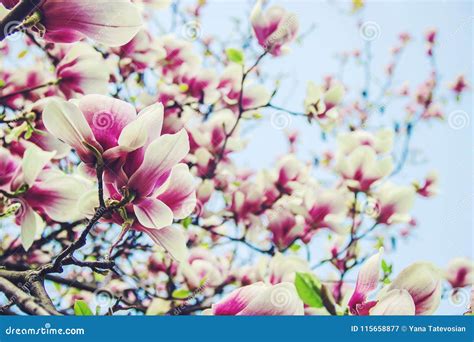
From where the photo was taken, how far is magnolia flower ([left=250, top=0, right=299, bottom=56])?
938 mm

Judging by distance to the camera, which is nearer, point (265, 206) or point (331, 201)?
point (331, 201)

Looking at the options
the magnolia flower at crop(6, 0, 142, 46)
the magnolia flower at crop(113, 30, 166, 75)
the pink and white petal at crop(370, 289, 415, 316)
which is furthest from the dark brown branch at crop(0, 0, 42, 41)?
the magnolia flower at crop(113, 30, 166, 75)

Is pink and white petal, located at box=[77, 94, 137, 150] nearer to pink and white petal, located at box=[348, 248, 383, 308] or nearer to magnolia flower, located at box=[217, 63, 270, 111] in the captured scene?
pink and white petal, located at box=[348, 248, 383, 308]

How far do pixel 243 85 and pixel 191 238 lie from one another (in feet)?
1.48

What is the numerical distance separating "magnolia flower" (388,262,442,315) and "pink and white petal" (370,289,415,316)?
2cm

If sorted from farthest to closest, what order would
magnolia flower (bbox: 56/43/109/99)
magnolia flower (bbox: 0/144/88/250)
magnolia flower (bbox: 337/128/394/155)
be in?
magnolia flower (bbox: 337/128/394/155) → magnolia flower (bbox: 56/43/109/99) → magnolia flower (bbox: 0/144/88/250)

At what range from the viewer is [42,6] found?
423 millimetres

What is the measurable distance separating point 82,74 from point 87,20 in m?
0.26

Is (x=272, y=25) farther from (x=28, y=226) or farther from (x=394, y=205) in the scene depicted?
(x=28, y=226)

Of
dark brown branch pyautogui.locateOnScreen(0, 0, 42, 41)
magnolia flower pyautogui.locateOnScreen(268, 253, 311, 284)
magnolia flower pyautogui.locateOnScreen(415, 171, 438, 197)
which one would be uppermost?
dark brown branch pyautogui.locateOnScreen(0, 0, 42, 41)

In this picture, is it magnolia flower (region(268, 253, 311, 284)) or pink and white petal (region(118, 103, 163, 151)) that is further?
magnolia flower (region(268, 253, 311, 284))

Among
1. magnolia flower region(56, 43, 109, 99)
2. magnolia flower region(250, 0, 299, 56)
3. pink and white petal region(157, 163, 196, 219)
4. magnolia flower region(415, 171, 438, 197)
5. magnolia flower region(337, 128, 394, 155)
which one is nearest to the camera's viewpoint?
pink and white petal region(157, 163, 196, 219)
